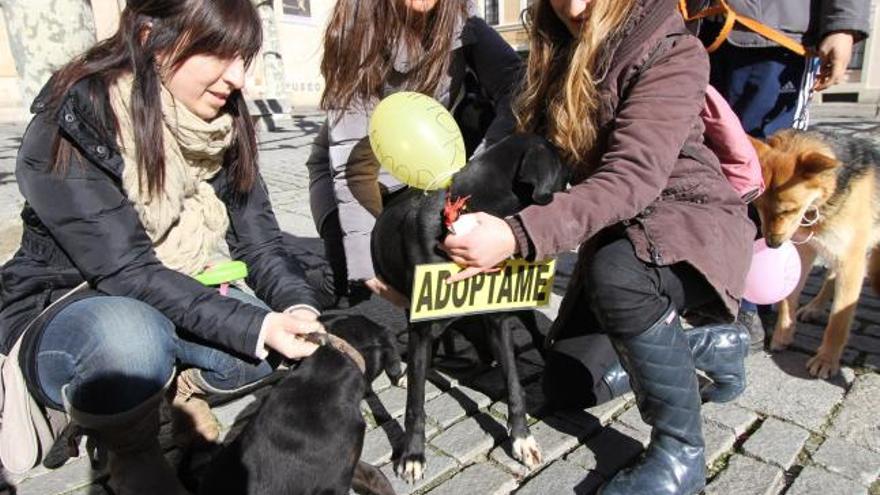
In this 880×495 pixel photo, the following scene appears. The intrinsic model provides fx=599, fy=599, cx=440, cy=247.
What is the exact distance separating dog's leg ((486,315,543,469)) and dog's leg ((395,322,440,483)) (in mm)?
267

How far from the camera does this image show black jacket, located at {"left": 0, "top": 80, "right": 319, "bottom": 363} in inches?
76.7

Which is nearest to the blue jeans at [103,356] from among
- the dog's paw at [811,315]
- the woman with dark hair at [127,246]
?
the woman with dark hair at [127,246]

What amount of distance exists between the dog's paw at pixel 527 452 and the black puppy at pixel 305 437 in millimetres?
693

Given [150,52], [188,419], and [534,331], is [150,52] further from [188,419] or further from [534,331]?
[534,331]

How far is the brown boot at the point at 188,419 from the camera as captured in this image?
2455mm

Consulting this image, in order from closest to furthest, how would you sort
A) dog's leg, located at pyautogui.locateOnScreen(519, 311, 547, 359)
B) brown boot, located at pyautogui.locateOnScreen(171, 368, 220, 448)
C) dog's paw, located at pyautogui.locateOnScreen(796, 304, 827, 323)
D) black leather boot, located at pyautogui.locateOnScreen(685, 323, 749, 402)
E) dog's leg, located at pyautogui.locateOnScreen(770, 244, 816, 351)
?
brown boot, located at pyautogui.locateOnScreen(171, 368, 220, 448) → black leather boot, located at pyautogui.locateOnScreen(685, 323, 749, 402) → dog's leg, located at pyautogui.locateOnScreen(519, 311, 547, 359) → dog's leg, located at pyautogui.locateOnScreen(770, 244, 816, 351) → dog's paw, located at pyautogui.locateOnScreen(796, 304, 827, 323)

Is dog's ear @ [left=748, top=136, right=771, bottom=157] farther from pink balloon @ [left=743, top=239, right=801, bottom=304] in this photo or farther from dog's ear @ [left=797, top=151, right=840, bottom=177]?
pink balloon @ [left=743, top=239, right=801, bottom=304]

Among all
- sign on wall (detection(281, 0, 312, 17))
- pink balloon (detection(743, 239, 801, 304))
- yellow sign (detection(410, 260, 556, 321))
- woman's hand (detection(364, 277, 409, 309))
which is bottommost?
sign on wall (detection(281, 0, 312, 17))

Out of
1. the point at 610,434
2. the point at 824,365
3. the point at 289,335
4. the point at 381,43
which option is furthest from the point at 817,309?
the point at 289,335

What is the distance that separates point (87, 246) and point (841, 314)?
10.7 ft

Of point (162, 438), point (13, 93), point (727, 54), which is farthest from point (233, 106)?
point (13, 93)

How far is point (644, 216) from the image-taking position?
82.2 inches

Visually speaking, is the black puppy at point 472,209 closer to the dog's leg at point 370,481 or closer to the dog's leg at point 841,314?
the dog's leg at point 370,481

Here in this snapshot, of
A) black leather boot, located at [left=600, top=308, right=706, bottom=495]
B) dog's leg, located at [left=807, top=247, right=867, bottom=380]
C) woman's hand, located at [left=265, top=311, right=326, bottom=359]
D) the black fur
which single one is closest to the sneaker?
dog's leg, located at [left=807, top=247, right=867, bottom=380]
